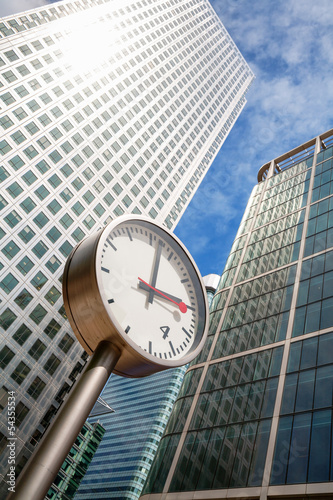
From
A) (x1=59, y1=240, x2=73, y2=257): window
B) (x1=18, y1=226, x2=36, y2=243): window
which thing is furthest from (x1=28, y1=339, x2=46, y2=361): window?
(x1=18, y1=226, x2=36, y2=243): window

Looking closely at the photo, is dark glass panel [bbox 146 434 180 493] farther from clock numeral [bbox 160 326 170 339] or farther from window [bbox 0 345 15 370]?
clock numeral [bbox 160 326 170 339]

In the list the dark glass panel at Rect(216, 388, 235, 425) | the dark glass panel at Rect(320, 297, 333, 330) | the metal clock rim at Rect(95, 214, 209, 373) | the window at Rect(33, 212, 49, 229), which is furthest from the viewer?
the window at Rect(33, 212, 49, 229)

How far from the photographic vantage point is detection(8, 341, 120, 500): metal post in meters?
3.99

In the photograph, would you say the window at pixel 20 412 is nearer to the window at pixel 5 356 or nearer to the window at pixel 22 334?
the window at pixel 5 356

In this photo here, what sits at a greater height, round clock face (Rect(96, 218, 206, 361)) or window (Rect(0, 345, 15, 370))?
window (Rect(0, 345, 15, 370))

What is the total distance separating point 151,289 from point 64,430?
2.49 metres

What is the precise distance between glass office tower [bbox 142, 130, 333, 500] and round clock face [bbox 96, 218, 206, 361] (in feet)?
44.8

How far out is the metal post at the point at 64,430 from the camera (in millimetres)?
3988

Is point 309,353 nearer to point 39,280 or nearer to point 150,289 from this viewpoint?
point 150,289

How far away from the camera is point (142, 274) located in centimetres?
641

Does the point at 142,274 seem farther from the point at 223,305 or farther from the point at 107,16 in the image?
the point at 107,16

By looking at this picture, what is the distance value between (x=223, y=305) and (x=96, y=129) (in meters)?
32.1

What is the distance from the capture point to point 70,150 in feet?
160

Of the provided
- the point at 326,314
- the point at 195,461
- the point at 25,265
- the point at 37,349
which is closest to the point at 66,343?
the point at 37,349
